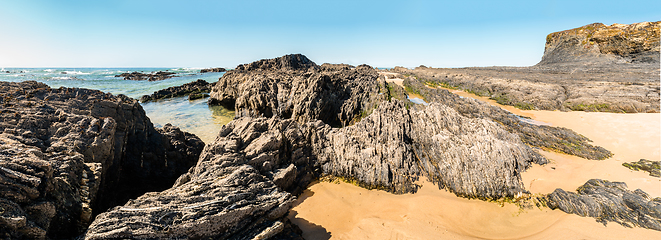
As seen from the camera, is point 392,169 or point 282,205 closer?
point 282,205

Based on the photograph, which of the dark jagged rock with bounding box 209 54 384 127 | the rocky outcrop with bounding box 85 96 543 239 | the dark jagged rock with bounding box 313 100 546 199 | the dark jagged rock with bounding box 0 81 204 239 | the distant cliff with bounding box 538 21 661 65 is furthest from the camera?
the distant cliff with bounding box 538 21 661 65

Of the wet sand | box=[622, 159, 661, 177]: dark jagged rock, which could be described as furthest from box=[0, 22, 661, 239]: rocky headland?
box=[622, 159, 661, 177]: dark jagged rock

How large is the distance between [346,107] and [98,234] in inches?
742

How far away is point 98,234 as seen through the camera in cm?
487

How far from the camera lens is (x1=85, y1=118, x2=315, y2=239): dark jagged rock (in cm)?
529

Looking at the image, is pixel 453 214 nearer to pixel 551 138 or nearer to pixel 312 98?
pixel 551 138

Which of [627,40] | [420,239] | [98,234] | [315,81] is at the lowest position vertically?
[420,239]

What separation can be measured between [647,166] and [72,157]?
24617mm

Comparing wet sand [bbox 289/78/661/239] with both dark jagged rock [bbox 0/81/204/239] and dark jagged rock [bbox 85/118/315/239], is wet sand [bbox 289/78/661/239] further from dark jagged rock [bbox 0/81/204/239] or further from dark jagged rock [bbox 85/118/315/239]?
dark jagged rock [bbox 0/81/204/239]

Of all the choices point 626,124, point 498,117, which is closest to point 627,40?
point 626,124

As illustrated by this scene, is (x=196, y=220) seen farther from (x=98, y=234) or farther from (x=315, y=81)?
(x=315, y=81)

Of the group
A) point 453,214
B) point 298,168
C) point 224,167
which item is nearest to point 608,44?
point 453,214

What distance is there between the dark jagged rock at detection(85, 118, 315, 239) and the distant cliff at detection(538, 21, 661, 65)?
78.5 m

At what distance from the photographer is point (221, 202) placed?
623cm
